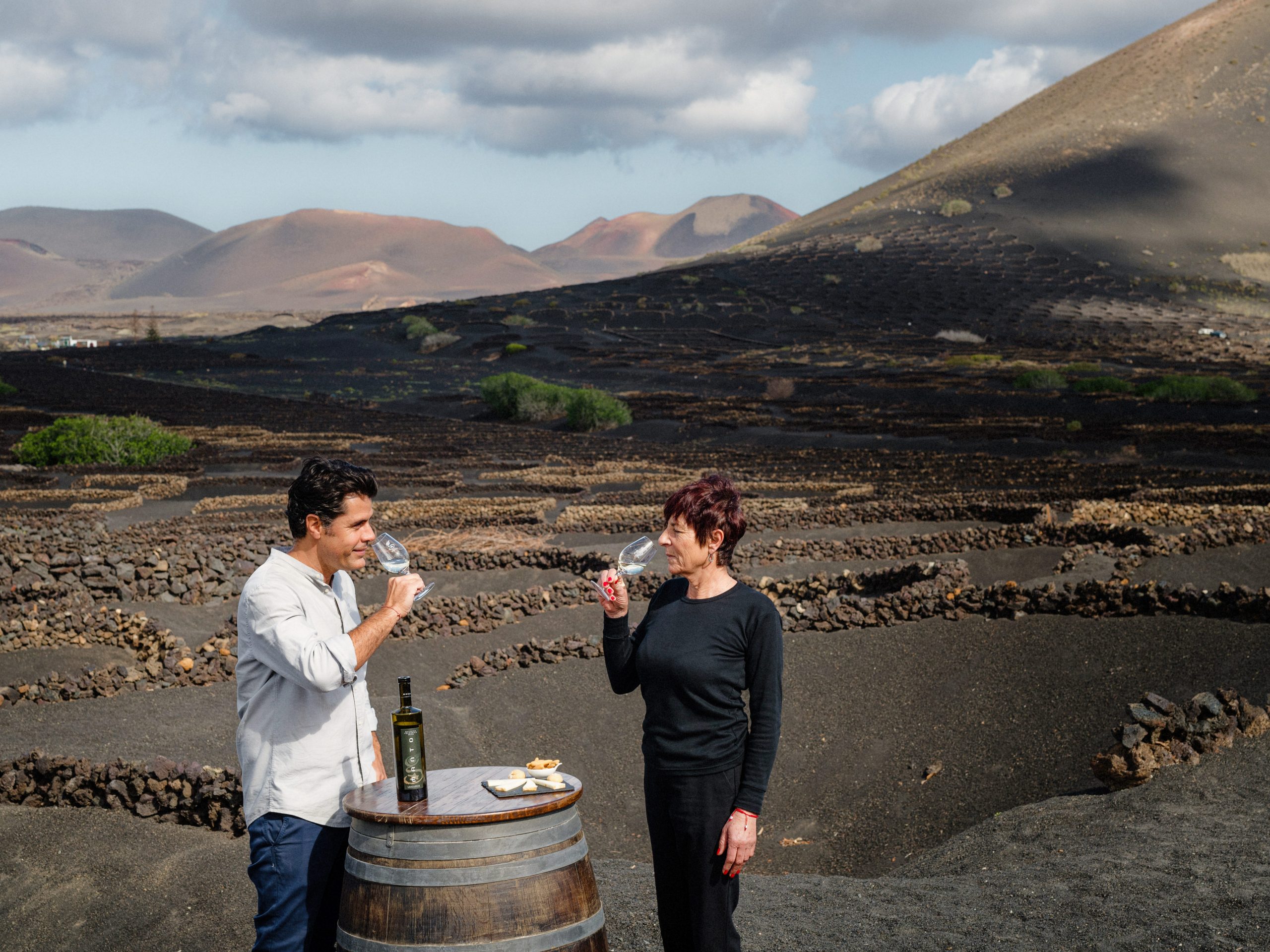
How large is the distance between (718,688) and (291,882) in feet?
4.74

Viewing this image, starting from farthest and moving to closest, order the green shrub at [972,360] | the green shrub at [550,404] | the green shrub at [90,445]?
1. the green shrub at [972,360]
2. the green shrub at [550,404]
3. the green shrub at [90,445]

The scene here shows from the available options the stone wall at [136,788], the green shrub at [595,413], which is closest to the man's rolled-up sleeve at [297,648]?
the stone wall at [136,788]

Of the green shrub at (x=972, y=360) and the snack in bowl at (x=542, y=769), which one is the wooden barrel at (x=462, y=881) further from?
the green shrub at (x=972, y=360)

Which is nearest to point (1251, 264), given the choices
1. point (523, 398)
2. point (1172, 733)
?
point (523, 398)

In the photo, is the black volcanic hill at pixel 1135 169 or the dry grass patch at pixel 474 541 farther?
the black volcanic hill at pixel 1135 169

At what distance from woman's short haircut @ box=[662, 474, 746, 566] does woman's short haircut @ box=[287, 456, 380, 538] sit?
1.03m

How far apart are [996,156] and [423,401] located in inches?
3247

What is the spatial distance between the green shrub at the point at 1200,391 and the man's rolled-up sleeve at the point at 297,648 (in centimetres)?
4307

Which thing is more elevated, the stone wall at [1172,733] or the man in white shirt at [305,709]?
the man in white shirt at [305,709]

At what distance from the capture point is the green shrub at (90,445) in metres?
29.2

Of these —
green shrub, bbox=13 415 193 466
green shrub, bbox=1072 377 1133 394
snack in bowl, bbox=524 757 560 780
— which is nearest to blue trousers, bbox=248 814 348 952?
snack in bowl, bbox=524 757 560 780

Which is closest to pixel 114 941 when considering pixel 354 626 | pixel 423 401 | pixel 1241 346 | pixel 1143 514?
pixel 354 626

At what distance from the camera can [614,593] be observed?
12.9 feet

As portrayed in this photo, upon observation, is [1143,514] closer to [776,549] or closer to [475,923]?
[776,549]
